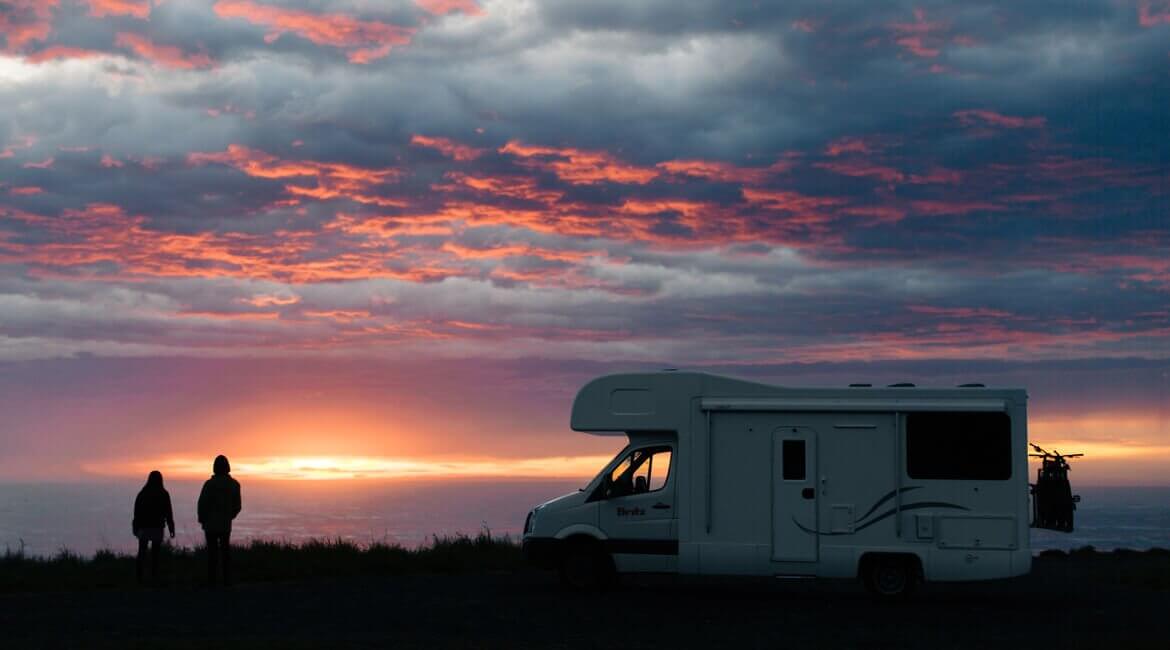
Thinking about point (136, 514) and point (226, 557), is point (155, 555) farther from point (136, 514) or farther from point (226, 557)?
point (226, 557)

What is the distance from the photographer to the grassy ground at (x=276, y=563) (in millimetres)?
20516

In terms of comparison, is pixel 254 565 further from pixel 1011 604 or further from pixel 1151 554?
pixel 1151 554

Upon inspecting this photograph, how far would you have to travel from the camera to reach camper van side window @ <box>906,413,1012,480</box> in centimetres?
1823

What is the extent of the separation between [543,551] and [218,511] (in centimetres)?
483

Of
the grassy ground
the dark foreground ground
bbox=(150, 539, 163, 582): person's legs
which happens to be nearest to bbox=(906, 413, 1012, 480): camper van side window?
the dark foreground ground

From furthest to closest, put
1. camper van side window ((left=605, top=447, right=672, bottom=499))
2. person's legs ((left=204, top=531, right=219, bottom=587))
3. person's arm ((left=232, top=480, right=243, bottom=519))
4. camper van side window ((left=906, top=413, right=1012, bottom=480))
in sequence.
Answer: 1. person's arm ((left=232, top=480, right=243, bottom=519))
2. person's legs ((left=204, top=531, right=219, bottom=587))
3. camper van side window ((left=605, top=447, right=672, bottom=499))
4. camper van side window ((left=906, top=413, right=1012, bottom=480))

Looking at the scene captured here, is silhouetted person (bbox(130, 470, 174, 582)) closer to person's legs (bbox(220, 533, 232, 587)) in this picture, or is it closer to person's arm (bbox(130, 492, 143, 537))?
person's arm (bbox(130, 492, 143, 537))

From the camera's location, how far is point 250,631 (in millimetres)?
14523

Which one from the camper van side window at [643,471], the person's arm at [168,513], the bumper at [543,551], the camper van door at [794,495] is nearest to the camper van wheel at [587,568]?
the bumper at [543,551]

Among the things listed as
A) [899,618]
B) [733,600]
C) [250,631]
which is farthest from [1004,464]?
[250,631]

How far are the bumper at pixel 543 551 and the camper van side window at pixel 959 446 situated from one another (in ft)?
16.7

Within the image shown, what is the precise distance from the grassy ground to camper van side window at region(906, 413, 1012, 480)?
8.16 meters

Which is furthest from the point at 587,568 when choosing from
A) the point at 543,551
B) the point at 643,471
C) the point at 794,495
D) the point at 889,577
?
the point at 889,577

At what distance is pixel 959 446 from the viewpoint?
18406 millimetres
